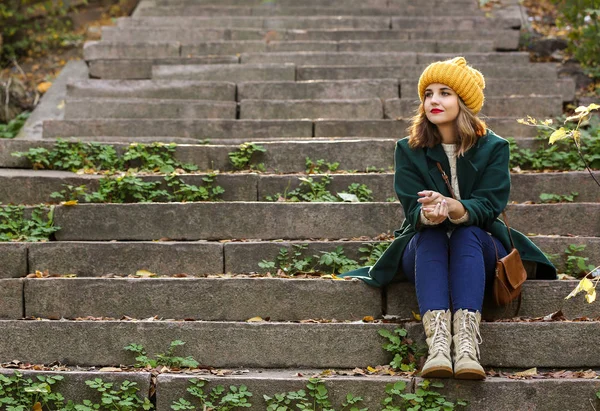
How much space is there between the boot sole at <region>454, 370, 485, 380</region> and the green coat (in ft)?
2.42

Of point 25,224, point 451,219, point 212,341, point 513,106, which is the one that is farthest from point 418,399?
point 513,106

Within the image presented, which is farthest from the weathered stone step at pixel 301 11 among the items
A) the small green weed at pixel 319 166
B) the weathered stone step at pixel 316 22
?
the small green weed at pixel 319 166

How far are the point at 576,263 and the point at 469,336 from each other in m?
1.28

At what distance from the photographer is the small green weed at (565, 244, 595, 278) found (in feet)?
16.6

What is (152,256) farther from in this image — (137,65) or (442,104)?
(137,65)

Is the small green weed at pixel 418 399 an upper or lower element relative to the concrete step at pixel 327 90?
lower

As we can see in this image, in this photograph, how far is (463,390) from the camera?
13.6ft

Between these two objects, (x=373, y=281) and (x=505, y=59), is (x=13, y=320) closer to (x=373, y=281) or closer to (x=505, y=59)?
(x=373, y=281)

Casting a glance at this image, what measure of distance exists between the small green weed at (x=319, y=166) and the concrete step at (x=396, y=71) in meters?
2.13

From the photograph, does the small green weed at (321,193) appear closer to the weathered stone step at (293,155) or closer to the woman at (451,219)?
the weathered stone step at (293,155)

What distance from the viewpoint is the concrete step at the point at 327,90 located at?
805 cm

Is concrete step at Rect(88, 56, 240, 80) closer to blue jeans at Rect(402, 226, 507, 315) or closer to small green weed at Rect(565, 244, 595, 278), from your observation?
small green weed at Rect(565, 244, 595, 278)

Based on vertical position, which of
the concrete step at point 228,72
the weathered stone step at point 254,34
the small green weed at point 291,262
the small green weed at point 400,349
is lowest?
the small green weed at point 400,349

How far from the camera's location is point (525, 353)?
4426mm
